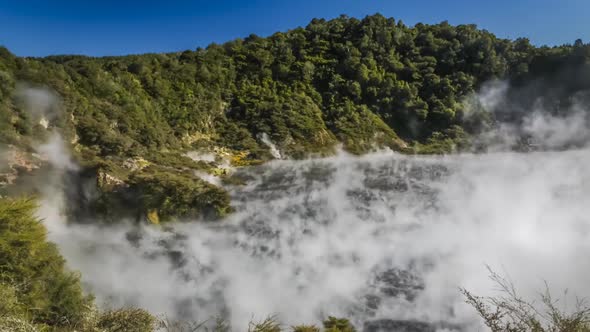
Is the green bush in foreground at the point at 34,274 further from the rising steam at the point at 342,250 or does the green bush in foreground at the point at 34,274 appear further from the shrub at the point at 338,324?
the shrub at the point at 338,324

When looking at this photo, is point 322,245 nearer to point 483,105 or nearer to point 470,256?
point 470,256

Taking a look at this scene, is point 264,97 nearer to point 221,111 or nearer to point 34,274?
point 221,111

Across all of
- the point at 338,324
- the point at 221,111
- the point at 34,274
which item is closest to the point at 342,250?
the point at 338,324

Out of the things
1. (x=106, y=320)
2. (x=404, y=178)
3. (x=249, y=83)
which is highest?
(x=249, y=83)

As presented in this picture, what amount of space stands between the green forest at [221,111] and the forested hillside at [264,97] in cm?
13

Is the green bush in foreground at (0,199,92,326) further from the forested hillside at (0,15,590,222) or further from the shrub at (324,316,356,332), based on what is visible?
the forested hillside at (0,15,590,222)

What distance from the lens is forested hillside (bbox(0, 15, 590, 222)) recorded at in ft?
89.2

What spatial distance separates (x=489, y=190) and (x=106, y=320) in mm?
29009

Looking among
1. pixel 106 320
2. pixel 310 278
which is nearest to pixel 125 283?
pixel 106 320

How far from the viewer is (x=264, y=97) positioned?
155 feet

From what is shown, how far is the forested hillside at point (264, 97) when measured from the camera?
27188mm

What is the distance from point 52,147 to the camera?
88.6ft

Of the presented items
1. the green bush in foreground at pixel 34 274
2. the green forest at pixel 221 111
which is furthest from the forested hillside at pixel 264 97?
the green bush in foreground at pixel 34 274

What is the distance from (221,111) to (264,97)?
5380 millimetres
